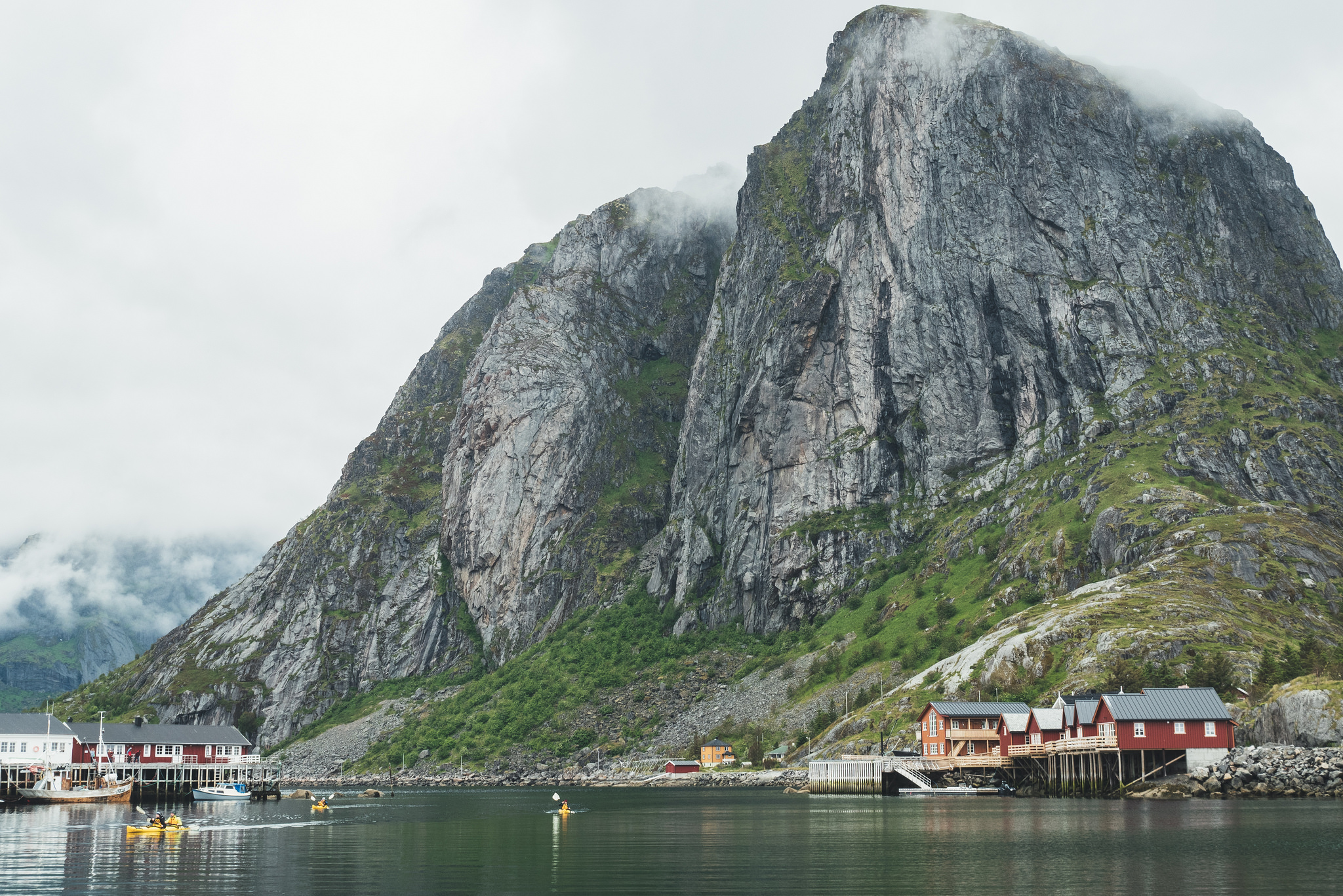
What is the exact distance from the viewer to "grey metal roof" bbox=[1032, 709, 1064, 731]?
114m

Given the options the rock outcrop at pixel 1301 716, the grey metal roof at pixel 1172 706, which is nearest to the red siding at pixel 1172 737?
the grey metal roof at pixel 1172 706

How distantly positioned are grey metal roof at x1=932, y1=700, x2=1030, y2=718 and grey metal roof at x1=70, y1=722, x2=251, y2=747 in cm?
10323

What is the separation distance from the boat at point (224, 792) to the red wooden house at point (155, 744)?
10475mm

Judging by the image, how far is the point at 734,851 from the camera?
6116 centimetres

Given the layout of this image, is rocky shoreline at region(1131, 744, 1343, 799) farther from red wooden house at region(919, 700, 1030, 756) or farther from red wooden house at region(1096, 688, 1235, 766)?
red wooden house at region(919, 700, 1030, 756)

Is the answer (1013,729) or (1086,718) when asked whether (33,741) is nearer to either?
(1013,729)

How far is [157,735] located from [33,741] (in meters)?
16.2

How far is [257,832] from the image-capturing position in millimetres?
87812

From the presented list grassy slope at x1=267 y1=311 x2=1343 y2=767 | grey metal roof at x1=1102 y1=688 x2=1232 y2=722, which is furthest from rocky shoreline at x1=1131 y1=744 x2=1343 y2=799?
grassy slope at x1=267 y1=311 x2=1343 y2=767

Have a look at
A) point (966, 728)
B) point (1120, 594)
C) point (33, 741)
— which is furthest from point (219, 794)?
point (1120, 594)

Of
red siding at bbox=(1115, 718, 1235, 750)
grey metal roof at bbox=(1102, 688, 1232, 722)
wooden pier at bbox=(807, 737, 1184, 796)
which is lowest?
wooden pier at bbox=(807, 737, 1184, 796)

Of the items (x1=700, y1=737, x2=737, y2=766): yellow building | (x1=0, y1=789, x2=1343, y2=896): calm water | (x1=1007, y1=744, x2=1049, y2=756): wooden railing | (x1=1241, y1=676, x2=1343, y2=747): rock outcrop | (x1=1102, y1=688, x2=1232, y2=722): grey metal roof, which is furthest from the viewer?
(x1=700, y1=737, x2=737, y2=766): yellow building

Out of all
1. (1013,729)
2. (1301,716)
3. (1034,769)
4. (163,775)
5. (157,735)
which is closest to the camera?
(1301,716)

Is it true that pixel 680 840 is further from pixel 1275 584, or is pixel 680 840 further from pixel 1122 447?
pixel 1122 447
